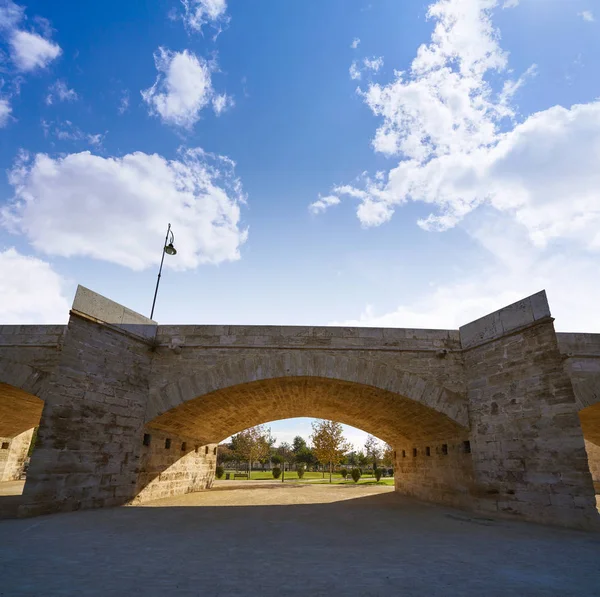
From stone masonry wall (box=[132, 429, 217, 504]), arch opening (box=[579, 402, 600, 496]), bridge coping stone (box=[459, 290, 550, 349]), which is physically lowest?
stone masonry wall (box=[132, 429, 217, 504])

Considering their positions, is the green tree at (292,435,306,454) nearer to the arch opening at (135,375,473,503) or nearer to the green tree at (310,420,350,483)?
the green tree at (310,420,350,483)

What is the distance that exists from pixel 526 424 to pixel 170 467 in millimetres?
10631

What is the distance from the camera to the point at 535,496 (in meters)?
8.09

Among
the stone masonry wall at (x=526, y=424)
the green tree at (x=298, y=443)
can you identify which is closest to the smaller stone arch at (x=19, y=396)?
the stone masonry wall at (x=526, y=424)

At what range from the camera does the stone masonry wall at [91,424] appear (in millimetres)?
8117

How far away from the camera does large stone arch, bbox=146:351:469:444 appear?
33.0 feet

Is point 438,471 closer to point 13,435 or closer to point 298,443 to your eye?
point 13,435

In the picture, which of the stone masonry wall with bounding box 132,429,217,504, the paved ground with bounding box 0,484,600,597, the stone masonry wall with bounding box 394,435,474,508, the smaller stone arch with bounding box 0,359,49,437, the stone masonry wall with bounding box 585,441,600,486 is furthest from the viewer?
the stone masonry wall with bounding box 585,441,600,486

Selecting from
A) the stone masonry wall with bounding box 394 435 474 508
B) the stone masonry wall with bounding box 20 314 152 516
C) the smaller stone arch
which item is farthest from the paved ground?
the smaller stone arch

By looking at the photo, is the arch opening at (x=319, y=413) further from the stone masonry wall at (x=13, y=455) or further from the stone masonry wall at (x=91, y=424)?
the stone masonry wall at (x=13, y=455)

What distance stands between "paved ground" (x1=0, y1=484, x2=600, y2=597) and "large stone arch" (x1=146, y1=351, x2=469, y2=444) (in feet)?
8.85

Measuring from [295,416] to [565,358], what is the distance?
10575 mm

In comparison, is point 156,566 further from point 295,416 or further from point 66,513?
point 295,416

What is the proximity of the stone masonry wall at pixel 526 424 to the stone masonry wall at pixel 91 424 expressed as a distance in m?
9.16
